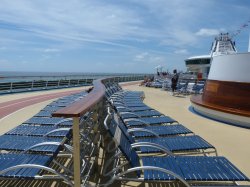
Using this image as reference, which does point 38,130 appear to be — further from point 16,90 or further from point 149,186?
point 16,90

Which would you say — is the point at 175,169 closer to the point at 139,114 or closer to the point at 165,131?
the point at 165,131

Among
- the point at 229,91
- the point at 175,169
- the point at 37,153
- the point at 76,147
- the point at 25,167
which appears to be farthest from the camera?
the point at 229,91

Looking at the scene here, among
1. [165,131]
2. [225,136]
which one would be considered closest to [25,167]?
[165,131]

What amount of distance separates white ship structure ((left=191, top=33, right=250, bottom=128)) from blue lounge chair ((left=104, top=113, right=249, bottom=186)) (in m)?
4.68

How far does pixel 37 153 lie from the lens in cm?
450

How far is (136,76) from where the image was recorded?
148ft

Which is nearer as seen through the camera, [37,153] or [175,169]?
[175,169]

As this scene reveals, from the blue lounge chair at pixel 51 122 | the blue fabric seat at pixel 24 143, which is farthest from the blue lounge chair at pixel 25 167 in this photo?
the blue lounge chair at pixel 51 122

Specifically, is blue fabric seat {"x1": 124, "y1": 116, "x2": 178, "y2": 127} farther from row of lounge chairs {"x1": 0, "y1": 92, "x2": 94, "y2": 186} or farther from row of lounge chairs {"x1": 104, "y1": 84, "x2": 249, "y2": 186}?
row of lounge chairs {"x1": 0, "y1": 92, "x2": 94, "y2": 186}

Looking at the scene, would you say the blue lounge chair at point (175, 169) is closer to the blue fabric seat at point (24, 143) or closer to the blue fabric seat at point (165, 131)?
the blue fabric seat at point (24, 143)

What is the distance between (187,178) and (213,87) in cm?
705

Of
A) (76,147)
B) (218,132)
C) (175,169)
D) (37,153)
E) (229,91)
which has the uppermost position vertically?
(229,91)

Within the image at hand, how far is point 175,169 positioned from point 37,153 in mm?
2042

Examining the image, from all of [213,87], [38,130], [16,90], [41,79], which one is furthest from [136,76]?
[38,130]
